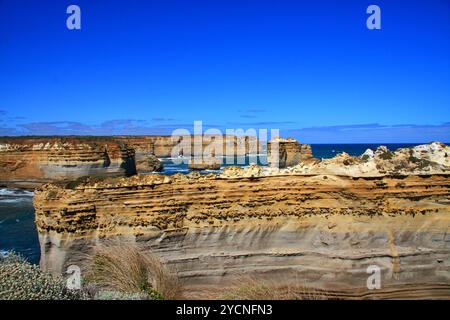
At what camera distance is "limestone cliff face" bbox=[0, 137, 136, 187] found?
38500 mm

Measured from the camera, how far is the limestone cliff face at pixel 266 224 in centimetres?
1128

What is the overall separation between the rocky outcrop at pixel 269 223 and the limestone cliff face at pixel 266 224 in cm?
3

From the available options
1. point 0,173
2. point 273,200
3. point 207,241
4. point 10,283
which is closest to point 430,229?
point 273,200

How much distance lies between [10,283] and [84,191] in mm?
6641

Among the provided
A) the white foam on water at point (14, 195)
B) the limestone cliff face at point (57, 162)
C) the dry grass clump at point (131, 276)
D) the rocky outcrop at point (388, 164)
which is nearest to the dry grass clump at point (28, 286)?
the dry grass clump at point (131, 276)

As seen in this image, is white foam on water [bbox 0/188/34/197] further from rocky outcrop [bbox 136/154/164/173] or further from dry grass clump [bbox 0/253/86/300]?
dry grass clump [bbox 0/253/86/300]

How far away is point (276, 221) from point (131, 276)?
582 cm

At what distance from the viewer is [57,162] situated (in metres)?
38.5

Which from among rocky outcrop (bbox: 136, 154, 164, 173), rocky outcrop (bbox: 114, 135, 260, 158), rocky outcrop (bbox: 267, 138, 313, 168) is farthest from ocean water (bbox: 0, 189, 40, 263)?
rocky outcrop (bbox: 114, 135, 260, 158)

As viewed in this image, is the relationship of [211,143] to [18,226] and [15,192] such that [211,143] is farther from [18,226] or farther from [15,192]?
[18,226]

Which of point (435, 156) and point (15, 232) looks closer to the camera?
point (435, 156)

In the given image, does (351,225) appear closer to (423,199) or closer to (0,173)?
(423,199)

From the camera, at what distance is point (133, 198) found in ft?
38.0

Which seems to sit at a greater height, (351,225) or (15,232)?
(351,225)
